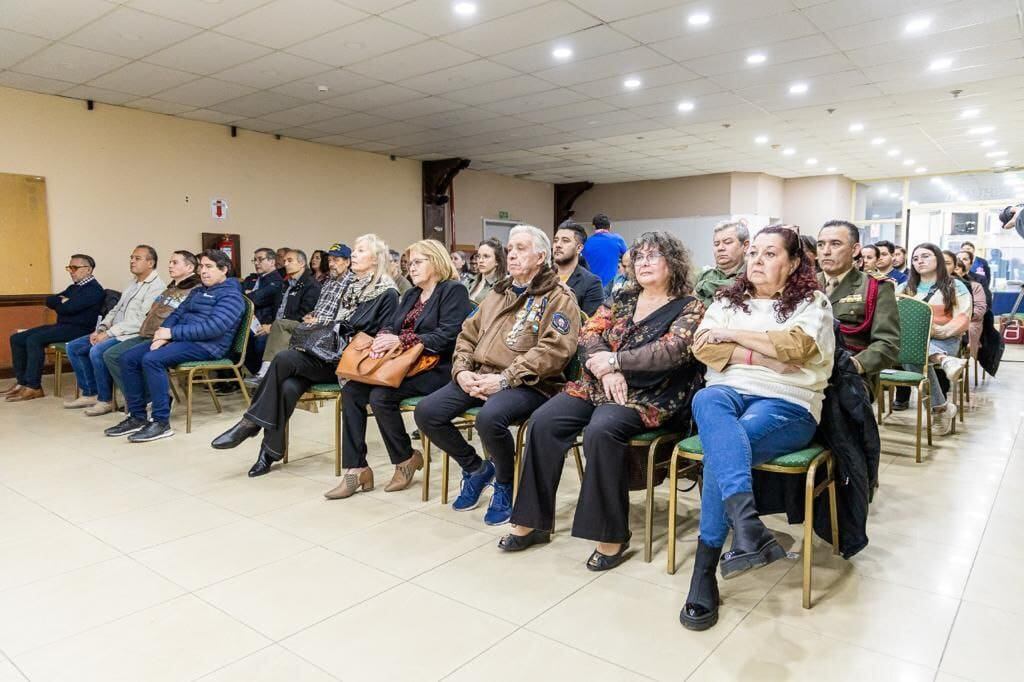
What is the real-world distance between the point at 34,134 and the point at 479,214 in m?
6.60

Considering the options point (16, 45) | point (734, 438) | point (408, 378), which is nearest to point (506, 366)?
point (408, 378)

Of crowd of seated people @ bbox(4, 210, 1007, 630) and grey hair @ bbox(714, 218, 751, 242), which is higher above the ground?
grey hair @ bbox(714, 218, 751, 242)

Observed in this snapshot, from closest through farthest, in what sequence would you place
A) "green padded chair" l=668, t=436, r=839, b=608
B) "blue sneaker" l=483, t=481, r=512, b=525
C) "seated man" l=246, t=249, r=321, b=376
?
"green padded chair" l=668, t=436, r=839, b=608 < "blue sneaker" l=483, t=481, r=512, b=525 < "seated man" l=246, t=249, r=321, b=376

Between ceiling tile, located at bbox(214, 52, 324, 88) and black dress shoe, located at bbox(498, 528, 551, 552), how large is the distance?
4.66 meters

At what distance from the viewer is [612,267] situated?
5477mm

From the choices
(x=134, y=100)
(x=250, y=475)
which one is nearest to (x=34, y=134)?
(x=134, y=100)

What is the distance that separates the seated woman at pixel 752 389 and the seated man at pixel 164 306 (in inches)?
146

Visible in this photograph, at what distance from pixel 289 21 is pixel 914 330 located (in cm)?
457

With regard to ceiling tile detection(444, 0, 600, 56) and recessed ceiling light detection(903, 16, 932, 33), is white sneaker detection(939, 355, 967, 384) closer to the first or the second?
recessed ceiling light detection(903, 16, 932, 33)

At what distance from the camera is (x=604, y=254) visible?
5.46 m

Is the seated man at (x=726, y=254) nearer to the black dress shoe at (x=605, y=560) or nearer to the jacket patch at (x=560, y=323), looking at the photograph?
the jacket patch at (x=560, y=323)

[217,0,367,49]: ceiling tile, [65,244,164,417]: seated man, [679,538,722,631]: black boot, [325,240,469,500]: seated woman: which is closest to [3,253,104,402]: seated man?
[65,244,164,417]: seated man

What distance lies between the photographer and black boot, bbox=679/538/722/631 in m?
1.97

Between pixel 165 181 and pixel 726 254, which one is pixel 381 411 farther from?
pixel 165 181
